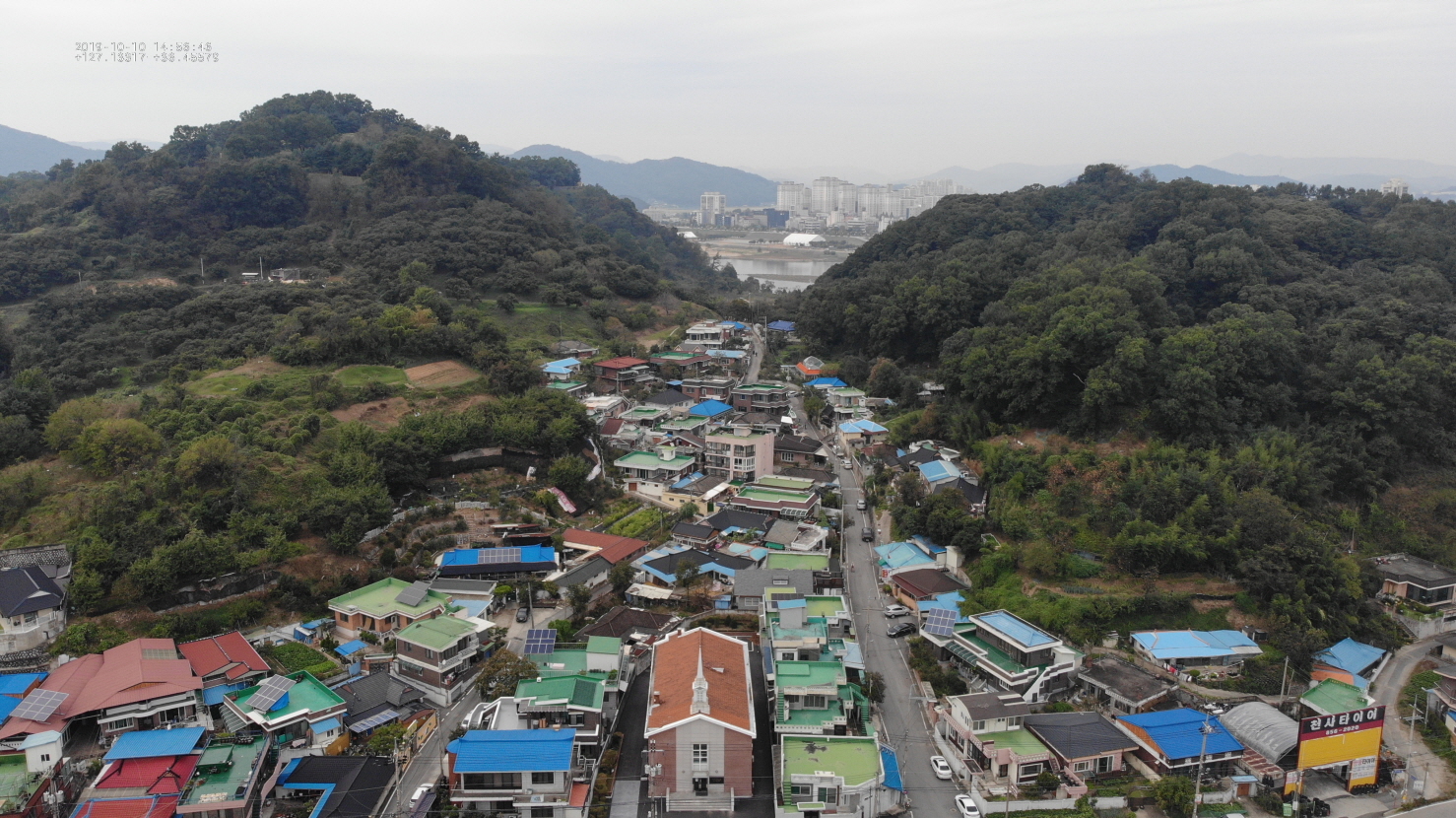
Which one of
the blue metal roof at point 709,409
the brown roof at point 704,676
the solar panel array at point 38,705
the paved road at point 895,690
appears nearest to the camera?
the brown roof at point 704,676

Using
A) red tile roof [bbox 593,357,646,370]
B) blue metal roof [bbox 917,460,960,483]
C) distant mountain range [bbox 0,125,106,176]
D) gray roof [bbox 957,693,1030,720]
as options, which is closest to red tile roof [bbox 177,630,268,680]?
gray roof [bbox 957,693,1030,720]

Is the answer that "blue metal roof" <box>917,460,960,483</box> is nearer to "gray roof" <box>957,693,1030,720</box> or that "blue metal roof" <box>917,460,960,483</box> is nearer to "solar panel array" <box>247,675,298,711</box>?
"gray roof" <box>957,693,1030,720</box>

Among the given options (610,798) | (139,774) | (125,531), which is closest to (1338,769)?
(610,798)

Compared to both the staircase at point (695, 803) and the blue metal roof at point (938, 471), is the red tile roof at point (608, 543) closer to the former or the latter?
the staircase at point (695, 803)

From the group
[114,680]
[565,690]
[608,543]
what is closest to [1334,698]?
[565,690]

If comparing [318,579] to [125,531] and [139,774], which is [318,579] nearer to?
[125,531]

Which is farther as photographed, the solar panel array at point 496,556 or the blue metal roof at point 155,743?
the solar panel array at point 496,556

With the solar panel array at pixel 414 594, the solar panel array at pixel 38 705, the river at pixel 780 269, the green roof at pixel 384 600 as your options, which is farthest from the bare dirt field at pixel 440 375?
the river at pixel 780 269
